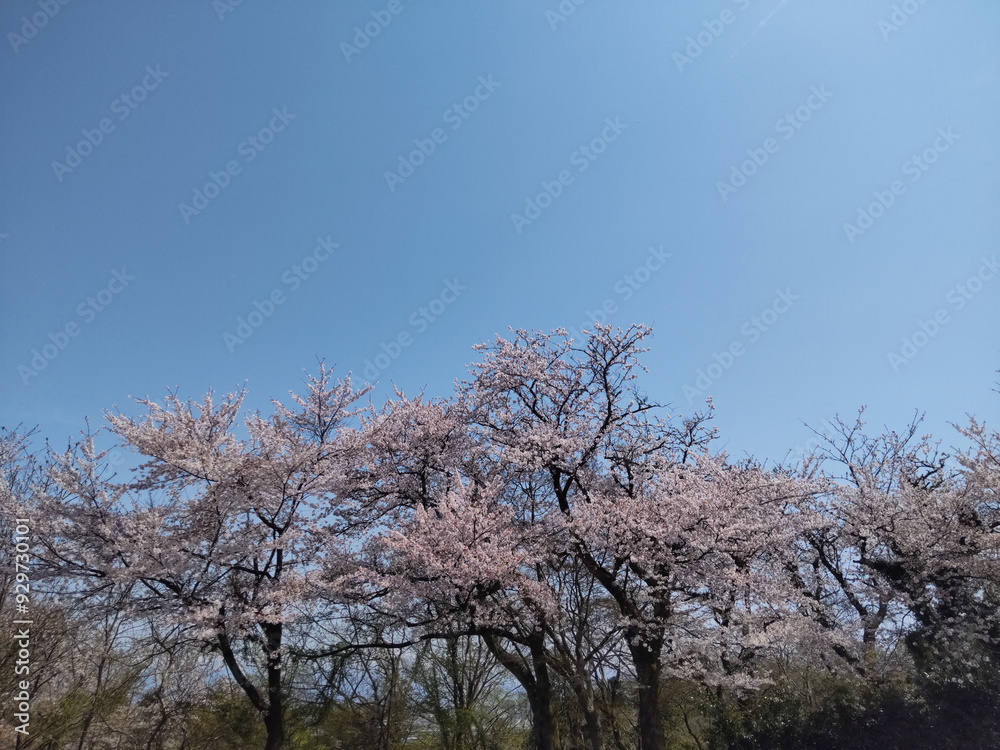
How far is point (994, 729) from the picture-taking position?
8.73 metres

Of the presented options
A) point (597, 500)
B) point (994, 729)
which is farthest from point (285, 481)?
point (994, 729)

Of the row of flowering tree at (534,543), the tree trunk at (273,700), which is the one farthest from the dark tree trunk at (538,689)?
the tree trunk at (273,700)

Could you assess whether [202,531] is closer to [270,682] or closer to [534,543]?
[270,682]

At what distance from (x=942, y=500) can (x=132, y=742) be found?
16.6 metres

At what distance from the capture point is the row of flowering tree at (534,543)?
32.9 ft

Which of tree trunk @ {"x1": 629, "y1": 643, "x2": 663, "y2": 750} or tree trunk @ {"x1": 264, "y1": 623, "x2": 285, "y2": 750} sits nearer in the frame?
tree trunk @ {"x1": 264, "y1": 623, "x2": 285, "y2": 750}

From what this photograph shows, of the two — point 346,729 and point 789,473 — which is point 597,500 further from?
point 346,729

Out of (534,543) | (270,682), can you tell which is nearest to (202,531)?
(270,682)

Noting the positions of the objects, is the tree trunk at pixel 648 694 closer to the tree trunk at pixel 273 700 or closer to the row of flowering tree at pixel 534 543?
the row of flowering tree at pixel 534 543

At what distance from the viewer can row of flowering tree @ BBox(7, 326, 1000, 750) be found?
10.0 meters

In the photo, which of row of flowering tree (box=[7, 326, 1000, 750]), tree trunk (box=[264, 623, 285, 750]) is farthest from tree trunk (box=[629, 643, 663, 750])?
tree trunk (box=[264, 623, 285, 750])

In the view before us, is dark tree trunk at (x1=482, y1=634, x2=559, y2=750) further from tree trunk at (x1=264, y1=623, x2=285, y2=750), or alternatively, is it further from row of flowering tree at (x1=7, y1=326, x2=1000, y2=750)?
tree trunk at (x1=264, y1=623, x2=285, y2=750)

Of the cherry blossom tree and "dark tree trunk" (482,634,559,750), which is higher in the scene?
the cherry blossom tree

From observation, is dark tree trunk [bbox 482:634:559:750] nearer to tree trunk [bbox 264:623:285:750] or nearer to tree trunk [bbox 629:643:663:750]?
tree trunk [bbox 629:643:663:750]
